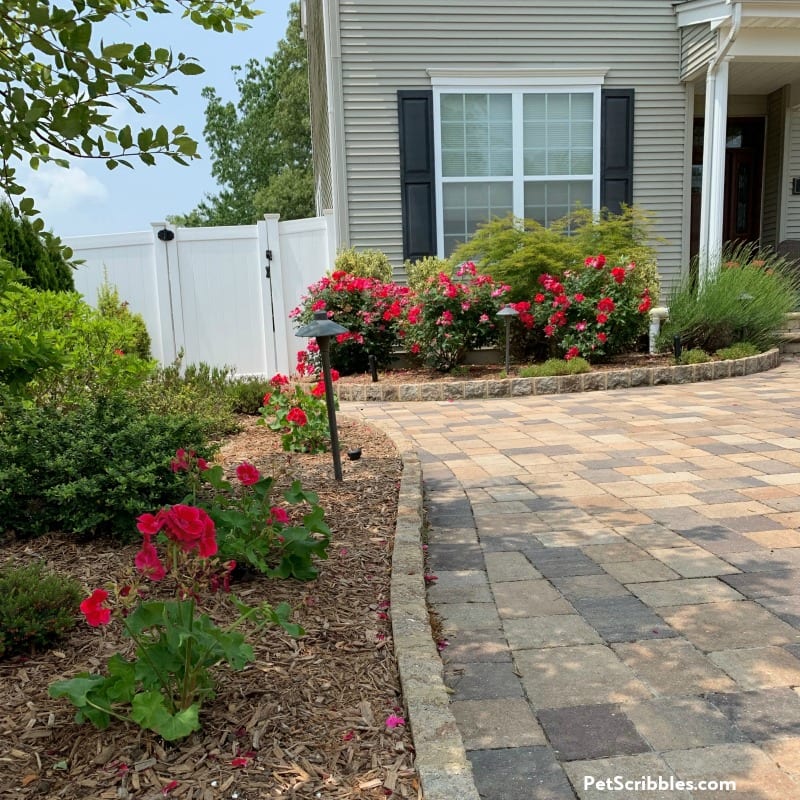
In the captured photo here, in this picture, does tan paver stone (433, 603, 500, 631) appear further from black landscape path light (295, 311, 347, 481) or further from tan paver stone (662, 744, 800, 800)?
black landscape path light (295, 311, 347, 481)

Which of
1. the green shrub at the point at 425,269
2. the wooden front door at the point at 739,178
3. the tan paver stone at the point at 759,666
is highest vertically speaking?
the wooden front door at the point at 739,178

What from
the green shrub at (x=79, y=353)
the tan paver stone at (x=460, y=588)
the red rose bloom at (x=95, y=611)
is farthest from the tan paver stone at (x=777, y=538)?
the green shrub at (x=79, y=353)

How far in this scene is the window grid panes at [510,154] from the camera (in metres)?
9.04

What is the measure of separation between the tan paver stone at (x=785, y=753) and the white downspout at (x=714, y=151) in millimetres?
7550

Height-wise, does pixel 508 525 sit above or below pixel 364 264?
below

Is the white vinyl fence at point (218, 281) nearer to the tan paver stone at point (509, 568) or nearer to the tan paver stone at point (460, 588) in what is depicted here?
the tan paver stone at point (509, 568)

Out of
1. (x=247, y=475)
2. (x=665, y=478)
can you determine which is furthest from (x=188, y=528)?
(x=665, y=478)

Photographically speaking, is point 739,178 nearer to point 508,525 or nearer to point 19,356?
point 508,525

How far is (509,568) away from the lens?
2979mm

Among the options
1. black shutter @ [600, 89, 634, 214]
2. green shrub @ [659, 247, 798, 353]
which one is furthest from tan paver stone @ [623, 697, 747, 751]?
black shutter @ [600, 89, 634, 214]

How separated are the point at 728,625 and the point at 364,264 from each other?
6.83 m

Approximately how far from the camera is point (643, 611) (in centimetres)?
253

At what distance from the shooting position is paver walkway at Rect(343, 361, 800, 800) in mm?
1749

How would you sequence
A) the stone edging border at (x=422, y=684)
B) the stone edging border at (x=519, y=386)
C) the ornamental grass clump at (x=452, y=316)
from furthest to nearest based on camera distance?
the ornamental grass clump at (x=452, y=316) < the stone edging border at (x=519, y=386) < the stone edging border at (x=422, y=684)
